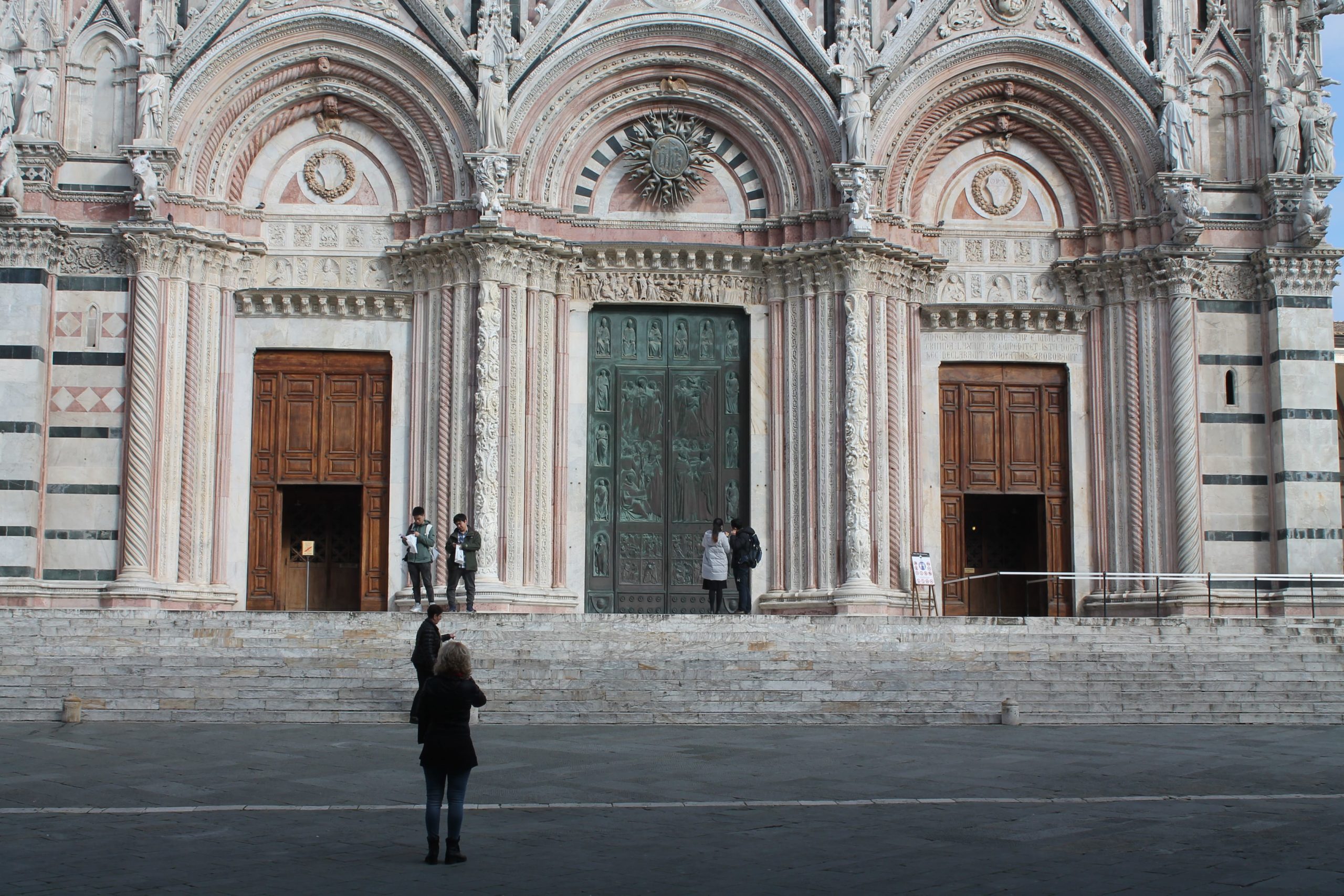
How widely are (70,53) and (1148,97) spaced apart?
17.1 meters

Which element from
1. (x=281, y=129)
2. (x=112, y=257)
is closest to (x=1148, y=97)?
(x=281, y=129)

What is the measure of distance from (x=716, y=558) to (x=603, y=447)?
3972 mm

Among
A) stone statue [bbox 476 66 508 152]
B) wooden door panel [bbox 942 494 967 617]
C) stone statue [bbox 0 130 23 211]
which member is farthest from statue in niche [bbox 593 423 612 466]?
Result: stone statue [bbox 0 130 23 211]

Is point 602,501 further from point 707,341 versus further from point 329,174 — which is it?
point 329,174

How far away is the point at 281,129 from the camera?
2659cm

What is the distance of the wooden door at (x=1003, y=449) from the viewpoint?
2673 cm

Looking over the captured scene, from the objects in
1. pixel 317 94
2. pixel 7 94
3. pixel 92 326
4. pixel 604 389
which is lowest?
pixel 604 389

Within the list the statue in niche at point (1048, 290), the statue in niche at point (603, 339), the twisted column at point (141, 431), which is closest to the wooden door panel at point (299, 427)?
the twisted column at point (141, 431)

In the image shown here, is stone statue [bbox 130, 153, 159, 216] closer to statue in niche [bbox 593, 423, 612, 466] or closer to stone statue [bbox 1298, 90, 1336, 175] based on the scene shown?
statue in niche [bbox 593, 423, 612, 466]

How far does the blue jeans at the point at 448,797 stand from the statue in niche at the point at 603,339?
1692cm

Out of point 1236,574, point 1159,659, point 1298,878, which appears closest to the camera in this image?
point 1298,878

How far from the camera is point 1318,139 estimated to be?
26453 millimetres

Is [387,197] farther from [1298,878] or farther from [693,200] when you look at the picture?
[1298,878]

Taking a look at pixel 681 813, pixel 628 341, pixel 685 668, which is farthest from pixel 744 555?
pixel 681 813
